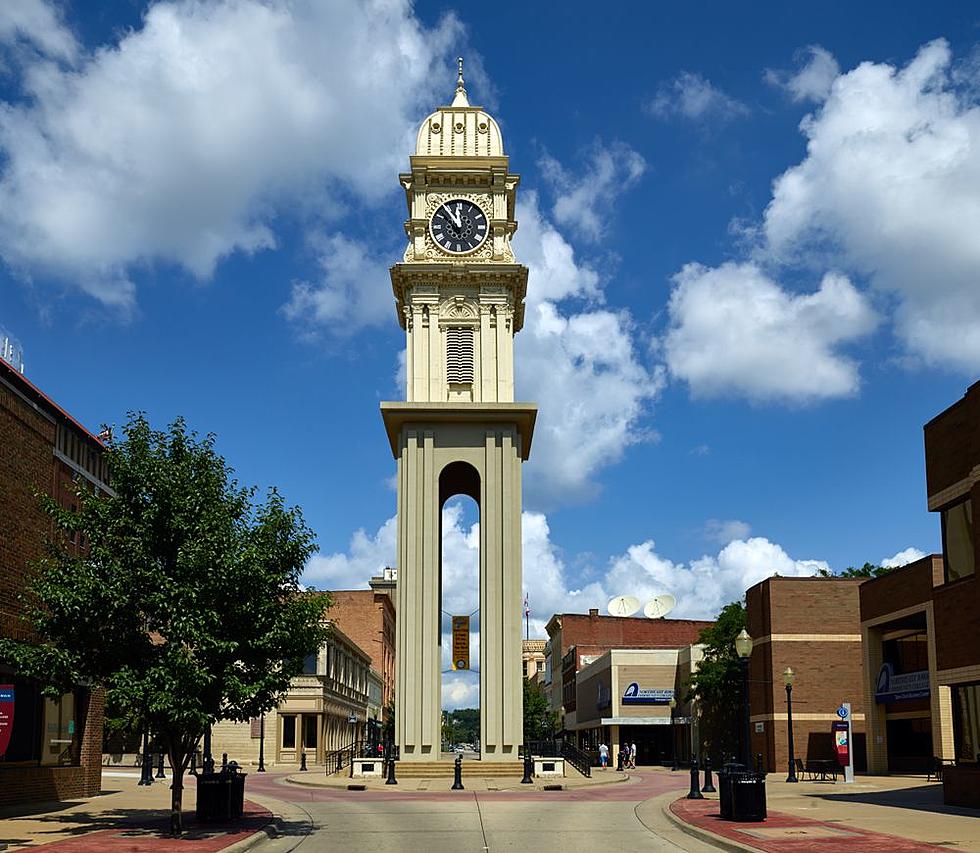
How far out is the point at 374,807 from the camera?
32.4 metres

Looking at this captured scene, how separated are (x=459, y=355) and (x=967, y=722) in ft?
92.9

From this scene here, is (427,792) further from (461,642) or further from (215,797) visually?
(461,642)

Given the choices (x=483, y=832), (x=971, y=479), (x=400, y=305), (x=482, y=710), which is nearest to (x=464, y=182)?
(x=400, y=305)

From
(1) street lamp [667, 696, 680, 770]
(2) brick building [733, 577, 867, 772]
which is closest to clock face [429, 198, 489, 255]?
(2) brick building [733, 577, 867, 772]

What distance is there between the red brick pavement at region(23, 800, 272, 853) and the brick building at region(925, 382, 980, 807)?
17196 mm

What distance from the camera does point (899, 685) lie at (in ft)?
177

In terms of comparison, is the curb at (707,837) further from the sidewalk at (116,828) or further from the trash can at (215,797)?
the trash can at (215,797)

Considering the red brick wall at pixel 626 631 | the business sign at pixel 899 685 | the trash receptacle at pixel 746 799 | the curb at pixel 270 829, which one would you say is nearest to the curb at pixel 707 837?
the trash receptacle at pixel 746 799

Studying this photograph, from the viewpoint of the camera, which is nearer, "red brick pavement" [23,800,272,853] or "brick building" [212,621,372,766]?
"red brick pavement" [23,800,272,853]

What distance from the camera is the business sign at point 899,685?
52562 mm

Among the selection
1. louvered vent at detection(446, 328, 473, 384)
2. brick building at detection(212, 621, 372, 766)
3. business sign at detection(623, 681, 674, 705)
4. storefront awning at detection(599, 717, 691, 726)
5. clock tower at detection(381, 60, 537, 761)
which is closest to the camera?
clock tower at detection(381, 60, 537, 761)

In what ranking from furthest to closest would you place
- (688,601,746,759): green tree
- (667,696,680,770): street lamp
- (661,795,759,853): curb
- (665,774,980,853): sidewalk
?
(667,696,680,770): street lamp
(688,601,746,759): green tree
(665,774,980,853): sidewalk
(661,795,759,853): curb

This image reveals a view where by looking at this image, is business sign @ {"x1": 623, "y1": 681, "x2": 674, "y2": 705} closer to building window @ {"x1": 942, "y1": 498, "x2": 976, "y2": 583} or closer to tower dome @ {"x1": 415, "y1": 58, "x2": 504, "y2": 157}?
tower dome @ {"x1": 415, "y1": 58, "x2": 504, "y2": 157}

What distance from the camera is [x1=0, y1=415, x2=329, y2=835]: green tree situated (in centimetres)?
2392
